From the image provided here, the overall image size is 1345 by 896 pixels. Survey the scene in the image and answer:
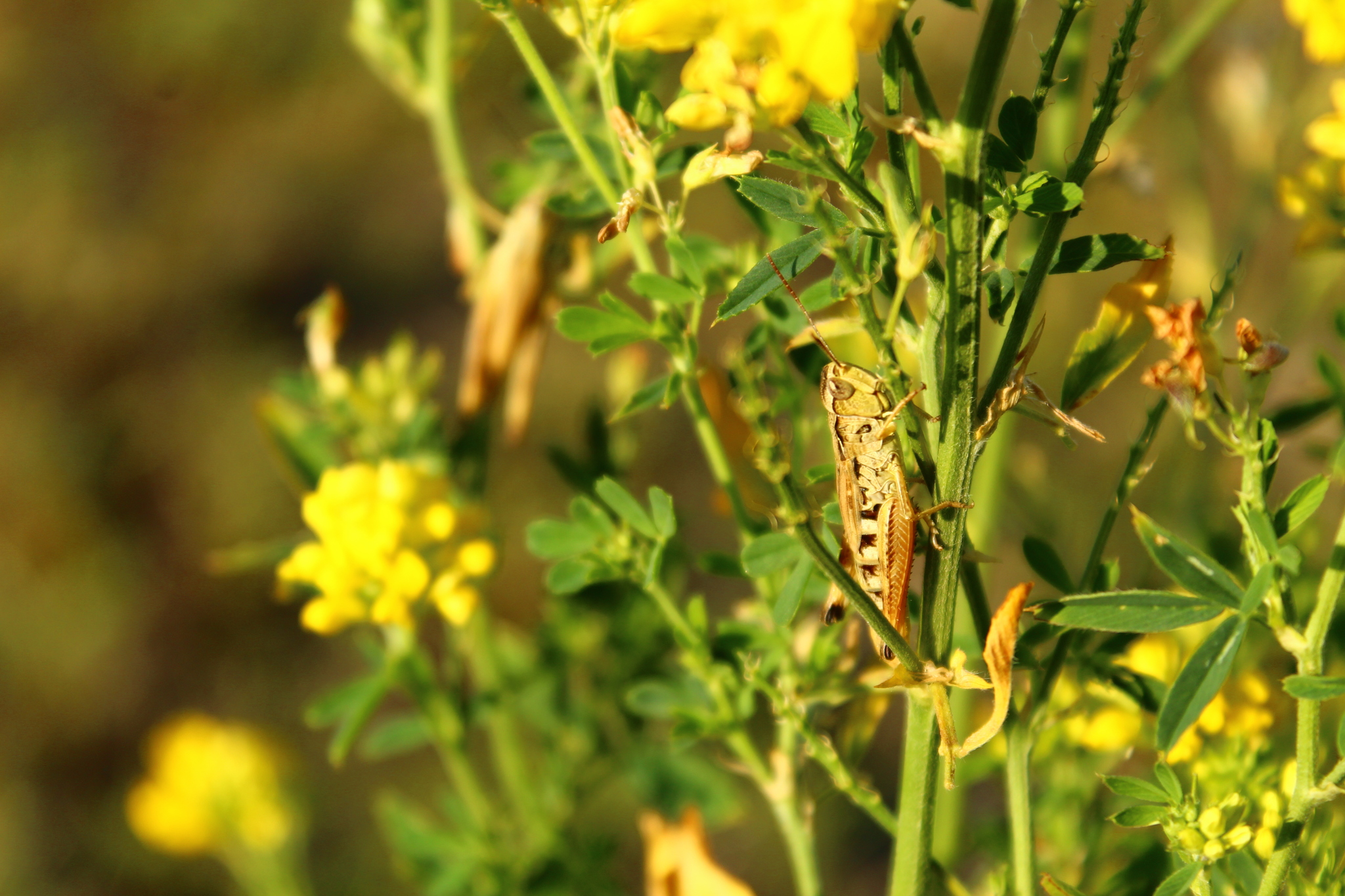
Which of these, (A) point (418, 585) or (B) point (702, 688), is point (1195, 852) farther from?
(A) point (418, 585)

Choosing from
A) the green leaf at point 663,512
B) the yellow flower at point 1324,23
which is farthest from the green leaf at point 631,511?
the yellow flower at point 1324,23

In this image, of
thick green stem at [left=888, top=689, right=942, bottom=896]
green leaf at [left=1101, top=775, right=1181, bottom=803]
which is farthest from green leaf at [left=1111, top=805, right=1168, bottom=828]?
thick green stem at [left=888, top=689, right=942, bottom=896]

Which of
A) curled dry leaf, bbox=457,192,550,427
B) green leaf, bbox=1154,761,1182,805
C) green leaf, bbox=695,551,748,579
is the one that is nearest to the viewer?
green leaf, bbox=1154,761,1182,805

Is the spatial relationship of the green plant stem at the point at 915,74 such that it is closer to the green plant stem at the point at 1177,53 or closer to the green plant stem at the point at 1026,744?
the green plant stem at the point at 1026,744

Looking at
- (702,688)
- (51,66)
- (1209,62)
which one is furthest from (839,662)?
(51,66)

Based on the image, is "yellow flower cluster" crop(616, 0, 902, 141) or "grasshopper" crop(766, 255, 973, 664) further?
"grasshopper" crop(766, 255, 973, 664)

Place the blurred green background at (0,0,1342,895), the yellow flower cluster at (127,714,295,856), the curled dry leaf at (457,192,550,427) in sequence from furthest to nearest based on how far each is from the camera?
the blurred green background at (0,0,1342,895), the yellow flower cluster at (127,714,295,856), the curled dry leaf at (457,192,550,427)

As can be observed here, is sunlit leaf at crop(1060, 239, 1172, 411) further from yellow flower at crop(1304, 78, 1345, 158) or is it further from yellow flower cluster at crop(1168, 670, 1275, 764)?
yellow flower cluster at crop(1168, 670, 1275, 764)
